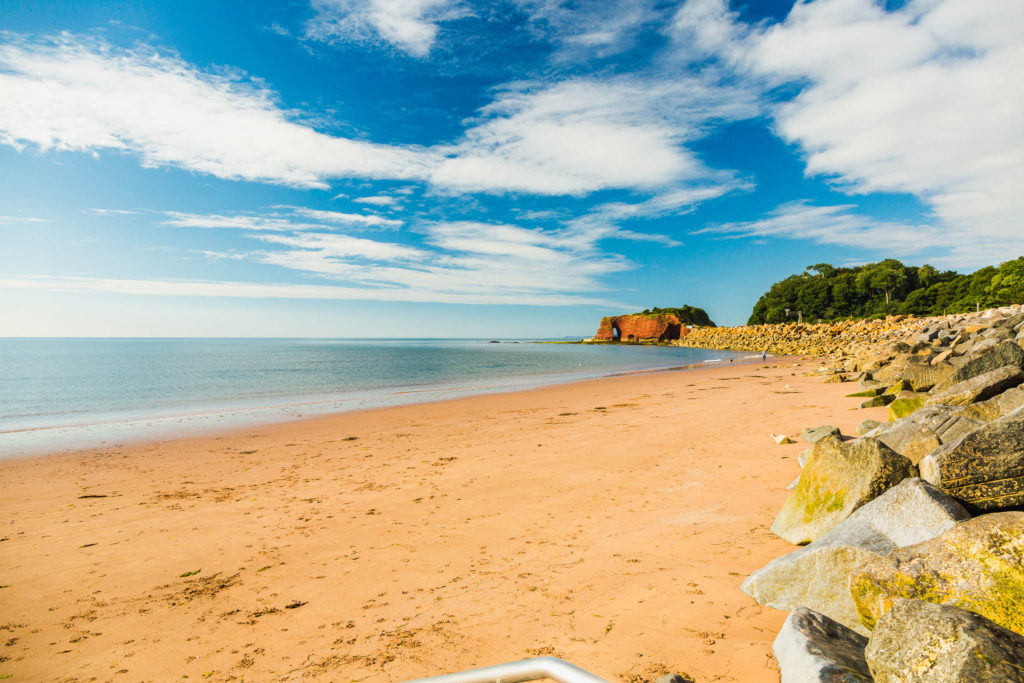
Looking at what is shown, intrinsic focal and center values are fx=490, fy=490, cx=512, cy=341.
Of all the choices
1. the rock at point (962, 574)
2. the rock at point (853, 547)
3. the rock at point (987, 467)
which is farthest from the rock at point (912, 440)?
the rock at point (962, 574)

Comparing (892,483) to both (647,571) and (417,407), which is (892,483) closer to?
(647,571)

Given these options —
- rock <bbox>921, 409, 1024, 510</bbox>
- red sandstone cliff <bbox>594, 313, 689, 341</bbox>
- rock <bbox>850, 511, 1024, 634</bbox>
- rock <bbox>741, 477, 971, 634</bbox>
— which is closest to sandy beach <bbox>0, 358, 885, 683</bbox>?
rock <bbox>741, 477, 971, 634</bbox>

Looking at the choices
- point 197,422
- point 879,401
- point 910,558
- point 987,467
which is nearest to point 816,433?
point 879,401

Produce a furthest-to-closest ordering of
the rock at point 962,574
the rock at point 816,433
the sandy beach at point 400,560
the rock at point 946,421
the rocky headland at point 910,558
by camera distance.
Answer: the rock at point 816,433 → the rock at point 946,421 → the sandy beach at point 400,560 → the rock at point 962,574 → the rocky headland at point 910,558

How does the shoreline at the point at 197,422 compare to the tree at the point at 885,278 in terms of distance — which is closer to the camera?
the shoreline at the point at 197,422

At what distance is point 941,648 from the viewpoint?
2.29 meters

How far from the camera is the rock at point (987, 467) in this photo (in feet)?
12.6

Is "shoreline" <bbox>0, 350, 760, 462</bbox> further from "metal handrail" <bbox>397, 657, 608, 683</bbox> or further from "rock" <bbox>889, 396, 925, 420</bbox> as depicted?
"rock" <bbox>889, 396, 925, 420</bbox>

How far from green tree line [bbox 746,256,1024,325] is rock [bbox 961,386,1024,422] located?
61.6 meters

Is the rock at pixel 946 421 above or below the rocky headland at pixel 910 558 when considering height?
above

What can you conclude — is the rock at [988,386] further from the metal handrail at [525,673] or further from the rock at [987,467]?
the metal handrail at [525,673]

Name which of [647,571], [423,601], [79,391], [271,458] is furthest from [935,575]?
[79,391]

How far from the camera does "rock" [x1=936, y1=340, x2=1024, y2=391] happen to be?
9211mm

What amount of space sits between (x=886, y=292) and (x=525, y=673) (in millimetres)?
113447
